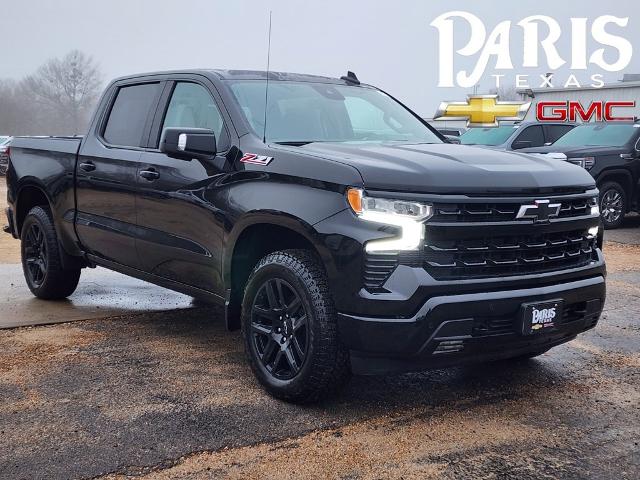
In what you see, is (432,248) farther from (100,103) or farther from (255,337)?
(100,103)

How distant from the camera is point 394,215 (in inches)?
145

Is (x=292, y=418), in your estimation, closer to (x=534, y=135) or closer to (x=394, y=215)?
(x=394, y=215)

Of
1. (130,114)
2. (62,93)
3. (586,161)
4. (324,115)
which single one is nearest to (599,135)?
(586,161)

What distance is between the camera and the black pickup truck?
3.69 meters

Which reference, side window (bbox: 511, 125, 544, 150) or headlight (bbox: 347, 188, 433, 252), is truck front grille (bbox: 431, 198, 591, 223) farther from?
side window (bbox: 511, 125, 544, 150)

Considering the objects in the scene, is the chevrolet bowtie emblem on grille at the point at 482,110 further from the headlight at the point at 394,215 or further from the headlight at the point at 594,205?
the headlight at the point at 394,215

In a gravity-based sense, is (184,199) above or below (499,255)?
above

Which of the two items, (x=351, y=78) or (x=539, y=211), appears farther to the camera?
(x=351, y=78)

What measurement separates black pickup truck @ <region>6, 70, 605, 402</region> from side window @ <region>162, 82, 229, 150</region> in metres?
0.01

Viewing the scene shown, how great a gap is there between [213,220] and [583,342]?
2784 mm

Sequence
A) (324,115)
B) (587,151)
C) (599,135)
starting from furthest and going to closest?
(599,135) < (587,151) < (324,115)

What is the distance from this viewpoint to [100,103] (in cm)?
617

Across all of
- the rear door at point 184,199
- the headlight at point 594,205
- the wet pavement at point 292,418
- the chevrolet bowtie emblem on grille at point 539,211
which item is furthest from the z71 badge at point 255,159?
the headlight at point 594,205

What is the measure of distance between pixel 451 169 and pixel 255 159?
44.9 inches
